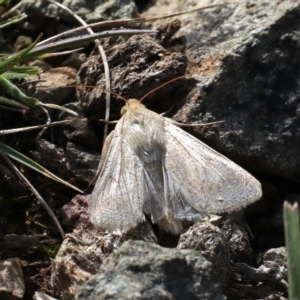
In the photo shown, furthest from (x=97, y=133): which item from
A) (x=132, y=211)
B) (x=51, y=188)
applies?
(x=132, y=211)

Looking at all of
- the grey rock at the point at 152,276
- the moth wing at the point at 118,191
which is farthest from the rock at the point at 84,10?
the grey rock at the point at 152,276

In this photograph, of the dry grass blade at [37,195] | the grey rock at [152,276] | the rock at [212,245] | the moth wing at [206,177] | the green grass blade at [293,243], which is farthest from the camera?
the dry grass blade at [37,195]

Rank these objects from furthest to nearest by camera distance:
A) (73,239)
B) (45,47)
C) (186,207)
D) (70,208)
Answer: (45,47), (70,208), (186,207), (73,239)

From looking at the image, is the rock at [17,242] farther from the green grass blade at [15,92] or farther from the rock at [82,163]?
the green grass blade at [15,92]

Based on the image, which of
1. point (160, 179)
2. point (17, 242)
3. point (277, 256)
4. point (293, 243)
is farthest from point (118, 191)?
point (293, 243)

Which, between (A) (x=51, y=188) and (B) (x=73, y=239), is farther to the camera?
(A) (x=51, y=188)

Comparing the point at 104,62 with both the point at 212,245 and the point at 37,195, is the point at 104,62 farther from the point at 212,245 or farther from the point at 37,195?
the point at 212,245

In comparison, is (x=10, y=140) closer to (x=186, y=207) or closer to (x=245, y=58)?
(x=186, y=207)
